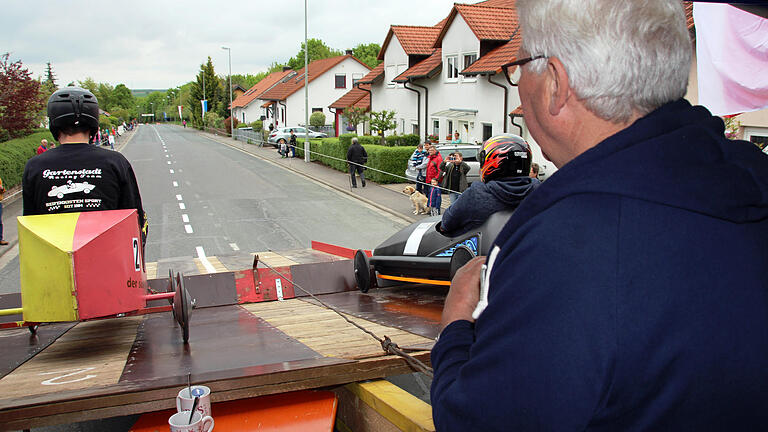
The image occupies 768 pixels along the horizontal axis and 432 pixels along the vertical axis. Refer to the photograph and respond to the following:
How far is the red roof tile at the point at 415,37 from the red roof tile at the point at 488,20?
510cm

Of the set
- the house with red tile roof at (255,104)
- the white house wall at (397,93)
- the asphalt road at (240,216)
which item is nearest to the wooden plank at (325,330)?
the asphalt road at (240,216)

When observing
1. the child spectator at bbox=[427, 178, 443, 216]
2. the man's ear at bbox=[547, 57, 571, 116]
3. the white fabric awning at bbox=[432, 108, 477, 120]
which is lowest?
the child spectator at bbox=[427, 178, 443, 216]

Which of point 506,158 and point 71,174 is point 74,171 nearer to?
point 71,174

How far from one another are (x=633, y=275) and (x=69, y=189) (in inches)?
163

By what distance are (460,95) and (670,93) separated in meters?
26.9

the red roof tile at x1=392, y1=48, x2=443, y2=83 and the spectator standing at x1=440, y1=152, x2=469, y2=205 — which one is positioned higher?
the red roof tile at x1=392, y1=48, x2=443, y2=83

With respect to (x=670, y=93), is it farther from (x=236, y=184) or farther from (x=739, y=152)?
(x=236, y=184)

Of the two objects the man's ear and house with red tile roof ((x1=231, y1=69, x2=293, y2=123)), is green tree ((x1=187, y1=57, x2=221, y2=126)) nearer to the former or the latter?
house with red tile roof ((x1=231, y1=69, x2=293, y2=123))

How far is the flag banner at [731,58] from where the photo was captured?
3541 mm

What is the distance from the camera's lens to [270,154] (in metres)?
43.8

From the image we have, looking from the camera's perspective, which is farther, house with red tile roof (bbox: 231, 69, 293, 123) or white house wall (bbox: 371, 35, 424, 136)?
house with red tile roof (bbox: 231, 69, 293, 123)

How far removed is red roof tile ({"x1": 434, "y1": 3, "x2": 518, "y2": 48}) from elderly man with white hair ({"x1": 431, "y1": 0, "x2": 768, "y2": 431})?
2560 centimetres

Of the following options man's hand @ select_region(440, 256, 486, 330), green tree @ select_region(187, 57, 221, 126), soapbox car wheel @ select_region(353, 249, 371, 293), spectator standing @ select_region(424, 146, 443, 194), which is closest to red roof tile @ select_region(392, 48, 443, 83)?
spectator standing @ select_region(424, 146, 443, 194)

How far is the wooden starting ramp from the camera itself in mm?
2459
